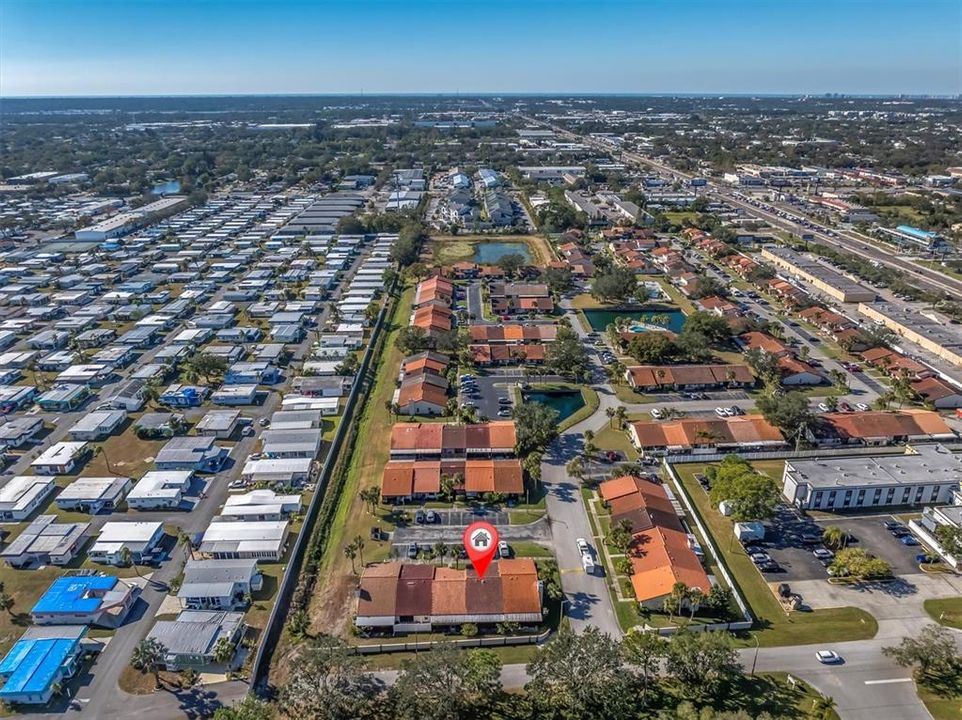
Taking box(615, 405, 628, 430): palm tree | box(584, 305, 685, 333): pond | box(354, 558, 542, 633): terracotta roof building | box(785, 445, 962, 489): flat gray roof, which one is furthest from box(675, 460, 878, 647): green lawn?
box(584, 305, 685, 333): pond

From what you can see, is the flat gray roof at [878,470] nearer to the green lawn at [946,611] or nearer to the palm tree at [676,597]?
the green lawn at [946,611]

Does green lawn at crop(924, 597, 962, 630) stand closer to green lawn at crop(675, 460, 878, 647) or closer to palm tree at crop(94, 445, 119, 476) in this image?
green lawn at crop(675, 460, 878, 647)

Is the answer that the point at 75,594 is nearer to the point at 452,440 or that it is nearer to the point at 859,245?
the point at 452,440

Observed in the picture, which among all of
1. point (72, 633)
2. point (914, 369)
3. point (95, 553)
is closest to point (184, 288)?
point (95, 553)

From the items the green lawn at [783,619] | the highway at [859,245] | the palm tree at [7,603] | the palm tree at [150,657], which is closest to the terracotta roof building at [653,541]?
the green lawn at [783,619]

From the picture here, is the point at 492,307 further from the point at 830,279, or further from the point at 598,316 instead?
the point at 830,279

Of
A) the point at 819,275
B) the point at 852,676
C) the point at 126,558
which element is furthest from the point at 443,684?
the point at 819,275
